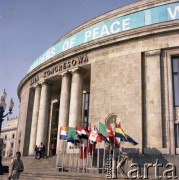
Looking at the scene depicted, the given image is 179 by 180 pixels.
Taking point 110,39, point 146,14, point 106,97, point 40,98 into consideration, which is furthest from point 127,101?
point 40,98

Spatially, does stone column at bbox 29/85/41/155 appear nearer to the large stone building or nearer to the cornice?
the large stone building

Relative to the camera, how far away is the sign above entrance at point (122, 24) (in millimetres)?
20484

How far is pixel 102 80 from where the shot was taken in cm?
2259

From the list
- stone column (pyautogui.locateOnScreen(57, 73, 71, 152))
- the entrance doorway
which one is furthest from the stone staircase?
the entrance doorway

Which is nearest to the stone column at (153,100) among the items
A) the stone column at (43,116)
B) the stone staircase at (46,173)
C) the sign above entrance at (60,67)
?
the stone staircase at (46,173)

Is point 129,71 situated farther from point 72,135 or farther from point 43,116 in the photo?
point 43,116

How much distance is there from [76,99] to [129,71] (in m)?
5.59

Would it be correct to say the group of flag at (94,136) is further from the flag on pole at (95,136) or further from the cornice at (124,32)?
the cornice at (124,32)

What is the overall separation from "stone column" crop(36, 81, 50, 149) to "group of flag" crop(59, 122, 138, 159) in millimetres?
7679

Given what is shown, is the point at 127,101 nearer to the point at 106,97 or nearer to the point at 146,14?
the point at 106,97

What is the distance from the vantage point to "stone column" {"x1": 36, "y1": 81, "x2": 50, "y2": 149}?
89.2 feet

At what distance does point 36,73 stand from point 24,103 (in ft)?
13.7

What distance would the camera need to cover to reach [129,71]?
21234 mm

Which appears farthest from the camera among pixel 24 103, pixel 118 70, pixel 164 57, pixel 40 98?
pixel 24 103
